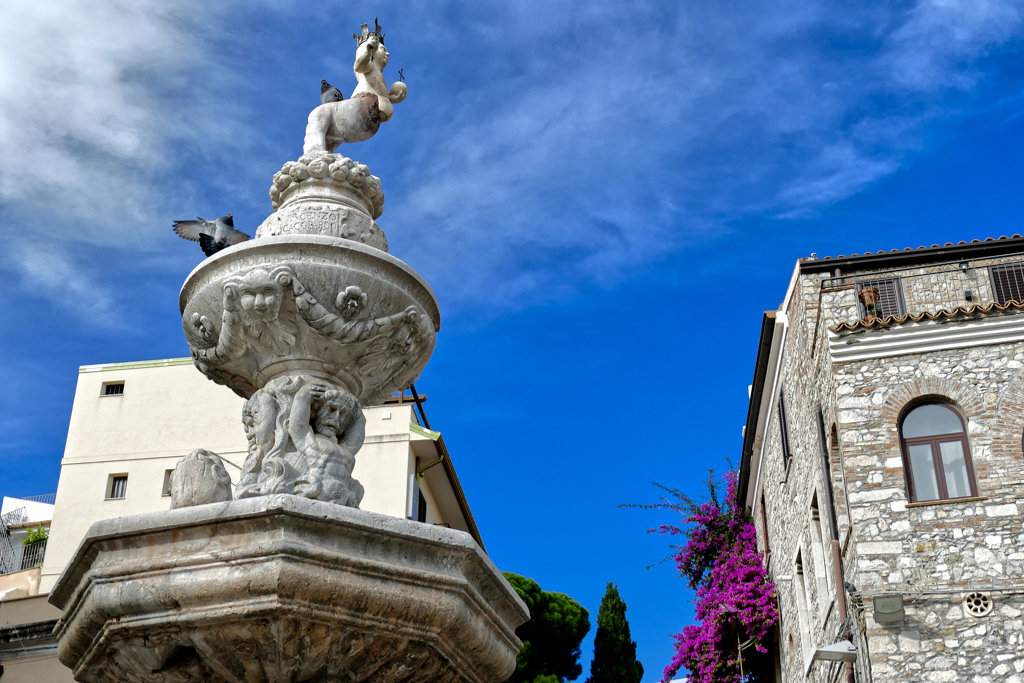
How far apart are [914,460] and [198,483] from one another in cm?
1185

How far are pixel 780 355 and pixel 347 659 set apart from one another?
17.1 meters

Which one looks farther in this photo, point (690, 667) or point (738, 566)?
point (738, 566)

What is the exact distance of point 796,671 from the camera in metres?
18.8

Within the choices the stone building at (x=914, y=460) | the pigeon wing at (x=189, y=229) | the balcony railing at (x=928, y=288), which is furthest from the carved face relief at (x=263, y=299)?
the balcony railing at (x=928, y=288)

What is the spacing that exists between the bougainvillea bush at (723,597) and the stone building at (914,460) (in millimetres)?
3318

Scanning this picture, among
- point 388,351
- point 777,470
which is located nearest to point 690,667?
point 777,470

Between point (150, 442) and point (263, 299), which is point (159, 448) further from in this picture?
point (263, 299)

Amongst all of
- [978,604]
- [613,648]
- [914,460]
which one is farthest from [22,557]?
[978,604]

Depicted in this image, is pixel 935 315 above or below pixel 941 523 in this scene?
above

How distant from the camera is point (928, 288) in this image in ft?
51.5

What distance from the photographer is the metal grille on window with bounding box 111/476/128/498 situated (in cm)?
2312

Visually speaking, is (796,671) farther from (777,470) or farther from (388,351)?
(388,351)

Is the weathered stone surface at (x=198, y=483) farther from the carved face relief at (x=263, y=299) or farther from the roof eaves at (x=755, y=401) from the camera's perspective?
the roof eaves at (x=755, y=401)

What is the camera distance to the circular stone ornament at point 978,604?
12.9 meters
